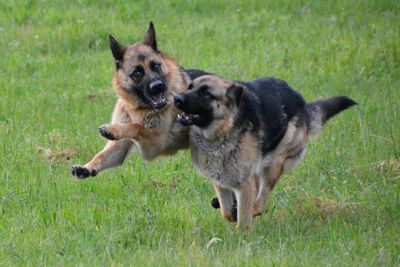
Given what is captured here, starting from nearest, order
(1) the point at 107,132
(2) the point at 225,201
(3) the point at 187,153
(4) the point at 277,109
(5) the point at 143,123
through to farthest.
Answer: (1) the point at 107,132 → (5) the point at 143,123 → (2) the point at 225,201 → (4) the point at 277,109 → (3) the point at 187,153

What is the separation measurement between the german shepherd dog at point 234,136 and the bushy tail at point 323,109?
0.72m

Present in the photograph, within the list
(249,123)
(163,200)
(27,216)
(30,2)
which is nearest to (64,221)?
(27,216)

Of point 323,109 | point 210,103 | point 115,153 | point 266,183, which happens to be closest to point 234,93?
point 210,103

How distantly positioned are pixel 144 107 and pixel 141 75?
293 millimetres

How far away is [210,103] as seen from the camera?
8430mm

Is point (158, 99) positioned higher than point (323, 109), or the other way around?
point (158, 99)

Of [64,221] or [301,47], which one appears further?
[301,47]

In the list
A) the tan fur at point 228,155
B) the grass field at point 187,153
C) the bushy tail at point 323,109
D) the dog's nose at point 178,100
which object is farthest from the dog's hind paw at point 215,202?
the bushy tail at point 323,109

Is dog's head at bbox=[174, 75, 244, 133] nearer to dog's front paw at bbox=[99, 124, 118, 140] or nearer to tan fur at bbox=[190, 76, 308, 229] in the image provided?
tan fur at bbox=[190, 76, 308, 229]

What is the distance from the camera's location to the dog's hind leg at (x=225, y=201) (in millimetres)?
8781

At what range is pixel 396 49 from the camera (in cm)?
1505

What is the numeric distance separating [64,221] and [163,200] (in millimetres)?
1197

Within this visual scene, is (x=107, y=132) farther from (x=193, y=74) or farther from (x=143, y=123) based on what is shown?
(x=193, y=74)

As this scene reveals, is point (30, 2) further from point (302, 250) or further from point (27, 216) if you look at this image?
point (302, 250)
